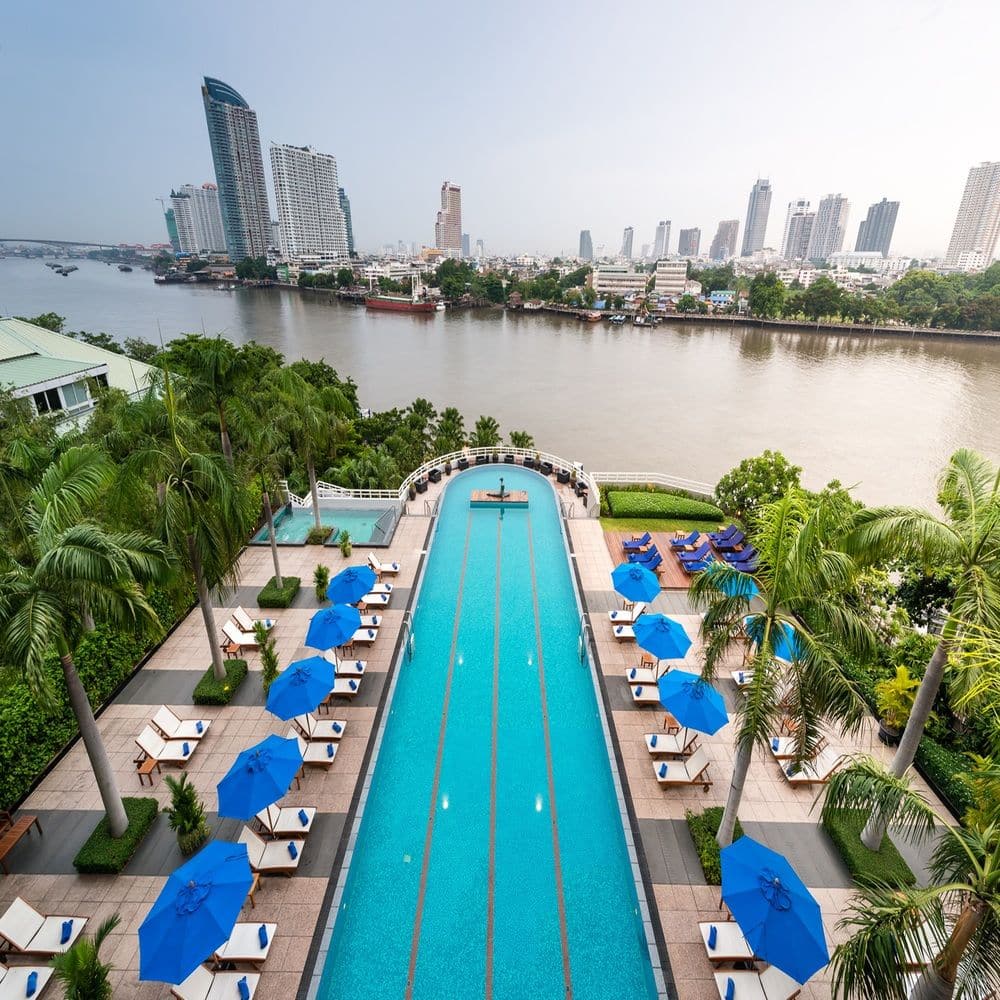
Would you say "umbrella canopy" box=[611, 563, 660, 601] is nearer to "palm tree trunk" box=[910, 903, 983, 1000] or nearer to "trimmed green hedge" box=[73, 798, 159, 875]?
"palm tree trunk" box=[910, 903, 983, 1000]

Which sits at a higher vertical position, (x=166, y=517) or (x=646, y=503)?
(x=166, y=517)

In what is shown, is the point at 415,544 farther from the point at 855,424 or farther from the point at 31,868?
the point at 855,424

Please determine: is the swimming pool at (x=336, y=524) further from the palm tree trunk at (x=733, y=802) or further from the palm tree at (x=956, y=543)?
the palm tree at (x=956, y=543)

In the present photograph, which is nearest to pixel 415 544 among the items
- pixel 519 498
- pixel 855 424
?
pixel 519 498

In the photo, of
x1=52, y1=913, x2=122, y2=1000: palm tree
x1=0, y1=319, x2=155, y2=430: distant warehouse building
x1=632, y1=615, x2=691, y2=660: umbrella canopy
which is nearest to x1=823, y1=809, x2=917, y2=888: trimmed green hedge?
x1=632, y1=615, x2=691, y2=660: umbrella canopy

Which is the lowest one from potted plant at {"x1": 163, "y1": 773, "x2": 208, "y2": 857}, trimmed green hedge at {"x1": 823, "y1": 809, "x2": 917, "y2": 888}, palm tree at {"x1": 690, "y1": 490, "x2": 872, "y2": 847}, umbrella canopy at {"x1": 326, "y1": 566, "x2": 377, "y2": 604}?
trimmed green hedge at {"x1": 823, "y1": 809, "x2": 917, "y2": 888}

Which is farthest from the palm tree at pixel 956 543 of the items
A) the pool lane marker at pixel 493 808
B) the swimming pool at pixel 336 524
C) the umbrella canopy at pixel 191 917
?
the swimming pool at pixel 336 524
